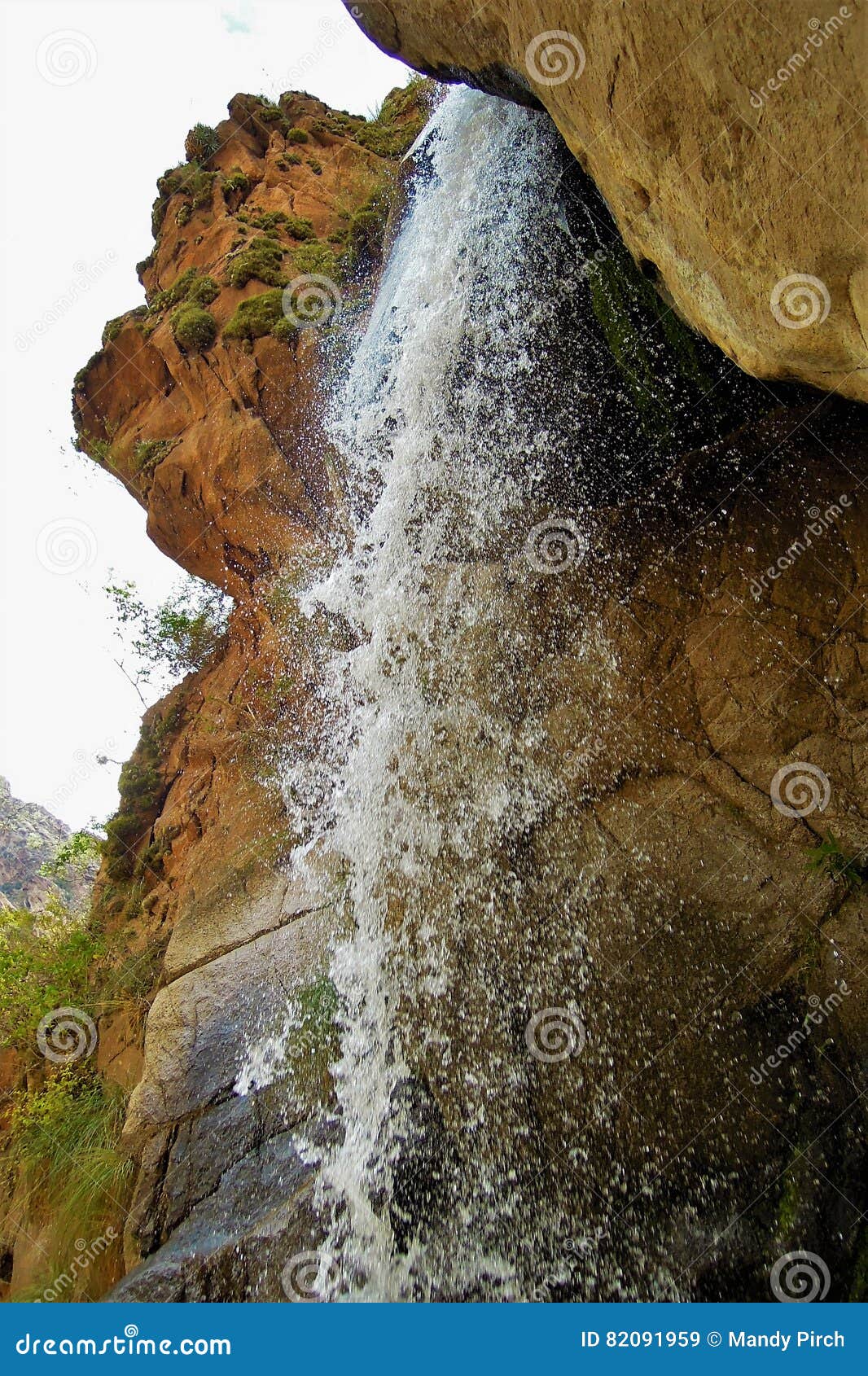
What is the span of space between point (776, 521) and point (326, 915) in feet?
15.2

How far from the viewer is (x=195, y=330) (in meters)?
9.20

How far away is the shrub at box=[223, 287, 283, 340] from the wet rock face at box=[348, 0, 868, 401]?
172 inches

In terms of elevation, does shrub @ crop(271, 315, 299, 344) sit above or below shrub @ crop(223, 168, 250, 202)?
below

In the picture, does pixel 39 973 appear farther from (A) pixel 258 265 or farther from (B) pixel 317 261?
(B) pixel 317 261

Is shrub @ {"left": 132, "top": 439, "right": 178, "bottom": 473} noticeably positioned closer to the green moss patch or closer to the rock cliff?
the green moss patch

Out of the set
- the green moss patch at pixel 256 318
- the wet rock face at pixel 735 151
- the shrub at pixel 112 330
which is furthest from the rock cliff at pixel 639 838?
the shrub at pixel 112 330

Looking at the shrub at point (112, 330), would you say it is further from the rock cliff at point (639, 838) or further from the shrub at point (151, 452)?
the rock cliff at point (639, 838)

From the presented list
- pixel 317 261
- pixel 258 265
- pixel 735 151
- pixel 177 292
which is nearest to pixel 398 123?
pixel 317 261

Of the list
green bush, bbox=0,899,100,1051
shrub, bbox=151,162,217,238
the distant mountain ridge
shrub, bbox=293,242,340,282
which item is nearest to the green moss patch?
shrub, bbox=293,242,340,282

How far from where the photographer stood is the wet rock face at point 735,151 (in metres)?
2.96

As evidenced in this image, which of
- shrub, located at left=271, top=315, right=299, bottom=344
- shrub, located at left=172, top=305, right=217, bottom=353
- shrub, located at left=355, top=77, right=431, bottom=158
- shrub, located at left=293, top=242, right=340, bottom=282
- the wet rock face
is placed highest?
shrub, located at left=355, top=77, right=431, bottom=158

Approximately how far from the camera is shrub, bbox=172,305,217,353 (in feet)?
30.2

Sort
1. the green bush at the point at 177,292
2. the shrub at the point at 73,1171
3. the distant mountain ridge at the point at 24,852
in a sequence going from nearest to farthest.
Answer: the shrub at the point at 73,1171 < the green bush at the point at 177,292 < the distant mountain ridge at the point at 24,852

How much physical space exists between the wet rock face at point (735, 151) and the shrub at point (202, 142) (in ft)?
25.0
